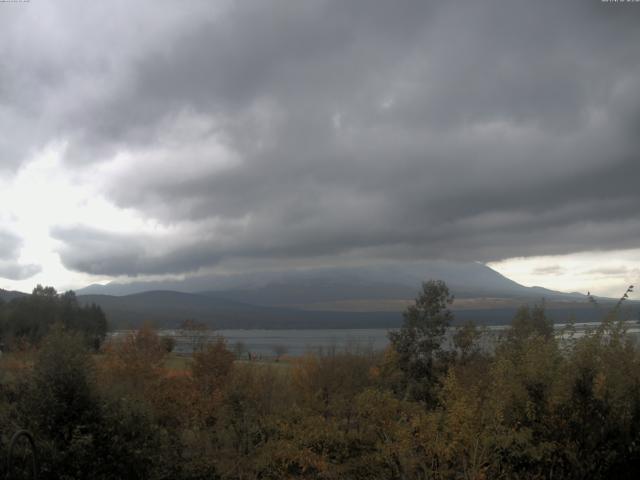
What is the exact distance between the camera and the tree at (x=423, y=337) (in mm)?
40625

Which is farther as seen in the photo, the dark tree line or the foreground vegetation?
the dark tree line

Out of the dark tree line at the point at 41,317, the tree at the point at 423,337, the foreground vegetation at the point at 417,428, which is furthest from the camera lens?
the dark tree line at the point at 41,317

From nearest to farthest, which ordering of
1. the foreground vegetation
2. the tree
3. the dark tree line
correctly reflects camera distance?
1. the foreground vegetation
2. the tree
3. the dark tree line

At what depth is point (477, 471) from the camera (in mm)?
12047

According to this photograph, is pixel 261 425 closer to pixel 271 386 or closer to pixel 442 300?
pixel 271 386

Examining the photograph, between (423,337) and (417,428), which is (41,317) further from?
(417,428)

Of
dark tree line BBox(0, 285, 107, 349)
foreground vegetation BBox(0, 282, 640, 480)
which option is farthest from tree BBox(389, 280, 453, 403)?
dark tree line BBox(0, 285, 107, 349)

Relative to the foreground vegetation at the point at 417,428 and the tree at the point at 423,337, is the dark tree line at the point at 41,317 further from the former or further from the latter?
the foreground vegetation at the point at 417,428

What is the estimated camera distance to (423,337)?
42.5 meters

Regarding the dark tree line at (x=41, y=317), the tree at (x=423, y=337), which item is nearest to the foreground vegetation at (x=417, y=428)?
the tree at (x=423, y=337)

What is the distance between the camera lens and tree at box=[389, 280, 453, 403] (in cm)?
4062

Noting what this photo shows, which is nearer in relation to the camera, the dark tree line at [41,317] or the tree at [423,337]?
the tree at [423,337]

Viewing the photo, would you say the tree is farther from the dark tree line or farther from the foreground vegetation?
the dark tree line

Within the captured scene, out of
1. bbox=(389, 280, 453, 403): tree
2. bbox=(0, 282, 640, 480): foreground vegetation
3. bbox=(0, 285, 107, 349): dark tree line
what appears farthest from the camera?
bbox=(0, 285, 107, 349): dark tree line
